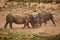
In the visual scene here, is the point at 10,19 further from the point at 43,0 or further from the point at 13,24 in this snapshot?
the point at 43,0

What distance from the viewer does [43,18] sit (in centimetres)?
412

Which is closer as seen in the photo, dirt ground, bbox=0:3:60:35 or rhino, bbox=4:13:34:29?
dirt ground, bbox=0:3:60:35

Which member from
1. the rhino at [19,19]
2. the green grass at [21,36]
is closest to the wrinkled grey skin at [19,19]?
the rhino at [19,19]

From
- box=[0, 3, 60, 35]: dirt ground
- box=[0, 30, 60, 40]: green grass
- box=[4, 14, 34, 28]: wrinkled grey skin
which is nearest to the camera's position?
box=[0, 30, 60, 40]: green grass

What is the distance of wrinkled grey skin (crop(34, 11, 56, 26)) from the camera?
4059 mm

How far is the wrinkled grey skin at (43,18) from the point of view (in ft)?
13.3

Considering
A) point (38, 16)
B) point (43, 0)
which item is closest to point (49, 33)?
point (38, 16)

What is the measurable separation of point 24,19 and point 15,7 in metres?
0.55

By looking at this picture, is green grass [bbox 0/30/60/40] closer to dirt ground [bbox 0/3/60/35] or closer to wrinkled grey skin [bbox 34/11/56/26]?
dirt ground [bbox 0/3/60/35]

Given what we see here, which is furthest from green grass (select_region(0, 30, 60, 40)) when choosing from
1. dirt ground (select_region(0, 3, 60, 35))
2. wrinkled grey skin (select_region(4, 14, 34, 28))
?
wrinkled grey skin (select_region(4, 14, 34, 28))

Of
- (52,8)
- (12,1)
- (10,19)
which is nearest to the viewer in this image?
(10,19)

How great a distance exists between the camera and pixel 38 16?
4082 mm

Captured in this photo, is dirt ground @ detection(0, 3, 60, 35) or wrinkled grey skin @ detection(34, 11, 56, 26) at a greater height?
wrinkled grey skin @ detection(34, 11, 56, 26)

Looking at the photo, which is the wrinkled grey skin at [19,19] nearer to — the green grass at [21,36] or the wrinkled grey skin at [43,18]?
the wrinkled grey skin at [43,18]
